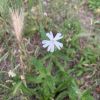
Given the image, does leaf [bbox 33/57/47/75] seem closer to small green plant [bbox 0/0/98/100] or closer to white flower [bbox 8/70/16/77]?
small green plant [bbox 0/0/98/100]

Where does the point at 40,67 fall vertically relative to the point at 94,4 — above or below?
below

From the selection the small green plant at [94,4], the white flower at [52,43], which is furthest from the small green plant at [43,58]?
the small green plant at [94,4]

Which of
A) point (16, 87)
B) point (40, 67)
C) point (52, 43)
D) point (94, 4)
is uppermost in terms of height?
point (94, 4)

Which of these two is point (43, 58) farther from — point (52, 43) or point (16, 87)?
point (16, 87)

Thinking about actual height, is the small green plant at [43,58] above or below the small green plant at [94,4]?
below

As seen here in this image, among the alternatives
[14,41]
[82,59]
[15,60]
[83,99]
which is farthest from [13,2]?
[83,99]

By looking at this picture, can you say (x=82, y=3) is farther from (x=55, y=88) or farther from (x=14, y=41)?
(x=55, y=88)

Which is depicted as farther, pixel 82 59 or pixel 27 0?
pixel 27 0

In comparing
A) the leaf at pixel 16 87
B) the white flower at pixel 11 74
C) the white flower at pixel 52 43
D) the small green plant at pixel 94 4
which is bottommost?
the leaf at pixel 16 87

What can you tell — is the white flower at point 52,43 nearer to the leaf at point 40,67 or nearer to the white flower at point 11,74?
the leaf at point 40,67

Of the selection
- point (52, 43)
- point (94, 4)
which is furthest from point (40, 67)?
point (94, 4)

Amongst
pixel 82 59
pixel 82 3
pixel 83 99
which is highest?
pixel 82 3
